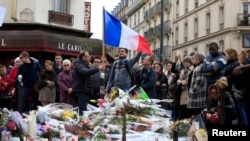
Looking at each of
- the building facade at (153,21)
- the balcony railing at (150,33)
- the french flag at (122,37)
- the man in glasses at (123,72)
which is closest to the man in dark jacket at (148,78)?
the french flag at (122,37)

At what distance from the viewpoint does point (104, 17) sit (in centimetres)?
1178

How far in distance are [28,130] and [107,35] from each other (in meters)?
4.91

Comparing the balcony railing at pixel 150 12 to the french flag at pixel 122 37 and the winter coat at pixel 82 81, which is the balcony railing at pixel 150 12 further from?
the winter coat at pixel 82 81

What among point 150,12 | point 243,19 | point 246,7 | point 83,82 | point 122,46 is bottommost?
point 83,82

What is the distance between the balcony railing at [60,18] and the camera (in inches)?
1016

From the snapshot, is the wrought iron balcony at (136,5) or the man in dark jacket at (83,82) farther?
the wrought iron balcony at (136,5)

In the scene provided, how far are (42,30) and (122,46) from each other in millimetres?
14525

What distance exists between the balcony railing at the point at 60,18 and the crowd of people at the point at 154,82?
500 inches

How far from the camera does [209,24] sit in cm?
4856

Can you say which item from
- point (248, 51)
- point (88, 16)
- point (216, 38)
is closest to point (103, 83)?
point (248, 51)

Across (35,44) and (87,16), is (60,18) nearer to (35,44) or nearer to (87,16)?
(35,44)

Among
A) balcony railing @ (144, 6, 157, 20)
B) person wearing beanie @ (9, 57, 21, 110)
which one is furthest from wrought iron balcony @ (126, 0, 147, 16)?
person wearing beanie @ (9, 57, 21, 110)

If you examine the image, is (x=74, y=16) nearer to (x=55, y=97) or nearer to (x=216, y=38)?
(x=55, y=97)

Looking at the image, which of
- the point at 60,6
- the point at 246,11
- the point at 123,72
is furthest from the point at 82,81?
the point at 246,11
